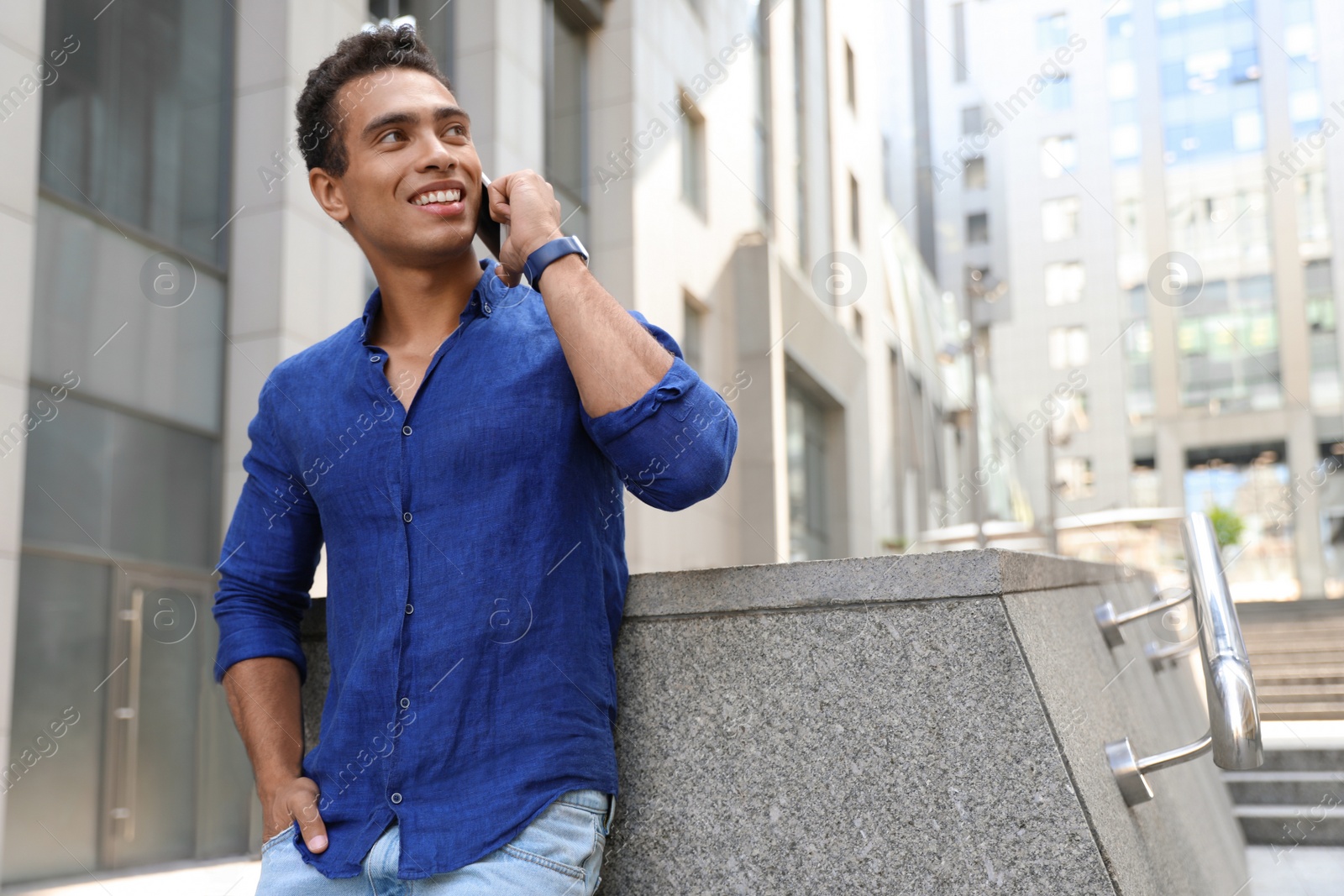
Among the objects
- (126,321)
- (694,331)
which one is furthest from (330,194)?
(694,331)

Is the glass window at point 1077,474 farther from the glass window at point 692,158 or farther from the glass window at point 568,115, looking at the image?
the glass window at point 568,115

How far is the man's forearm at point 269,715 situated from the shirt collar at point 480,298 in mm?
590

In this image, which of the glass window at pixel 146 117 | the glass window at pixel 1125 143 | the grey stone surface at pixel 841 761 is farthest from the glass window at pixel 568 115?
the glass window at pixel 1125 143

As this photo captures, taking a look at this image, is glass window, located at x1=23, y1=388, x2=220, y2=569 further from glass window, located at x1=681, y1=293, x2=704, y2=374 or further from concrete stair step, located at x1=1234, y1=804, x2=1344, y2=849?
glass window, located at x1=681, y1=293, x2=704, y2=374

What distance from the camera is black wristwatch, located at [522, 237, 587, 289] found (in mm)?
1828

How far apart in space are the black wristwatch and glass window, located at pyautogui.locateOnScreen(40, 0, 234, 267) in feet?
22.9

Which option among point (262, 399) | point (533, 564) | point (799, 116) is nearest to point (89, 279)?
point (262, 399)

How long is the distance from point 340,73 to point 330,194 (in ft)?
0.68

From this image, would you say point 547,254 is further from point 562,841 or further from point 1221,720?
point 1221,720

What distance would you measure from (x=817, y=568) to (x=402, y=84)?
107 centimetres

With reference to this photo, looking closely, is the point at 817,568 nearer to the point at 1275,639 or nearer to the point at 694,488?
the point at 694,488

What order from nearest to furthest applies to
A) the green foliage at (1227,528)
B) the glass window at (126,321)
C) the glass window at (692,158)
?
the glass window at (126,321), the glass window at (692,158), the green foliage at (1227,528)

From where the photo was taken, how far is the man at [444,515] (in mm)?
1732

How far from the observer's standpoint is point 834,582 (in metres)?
2.03
